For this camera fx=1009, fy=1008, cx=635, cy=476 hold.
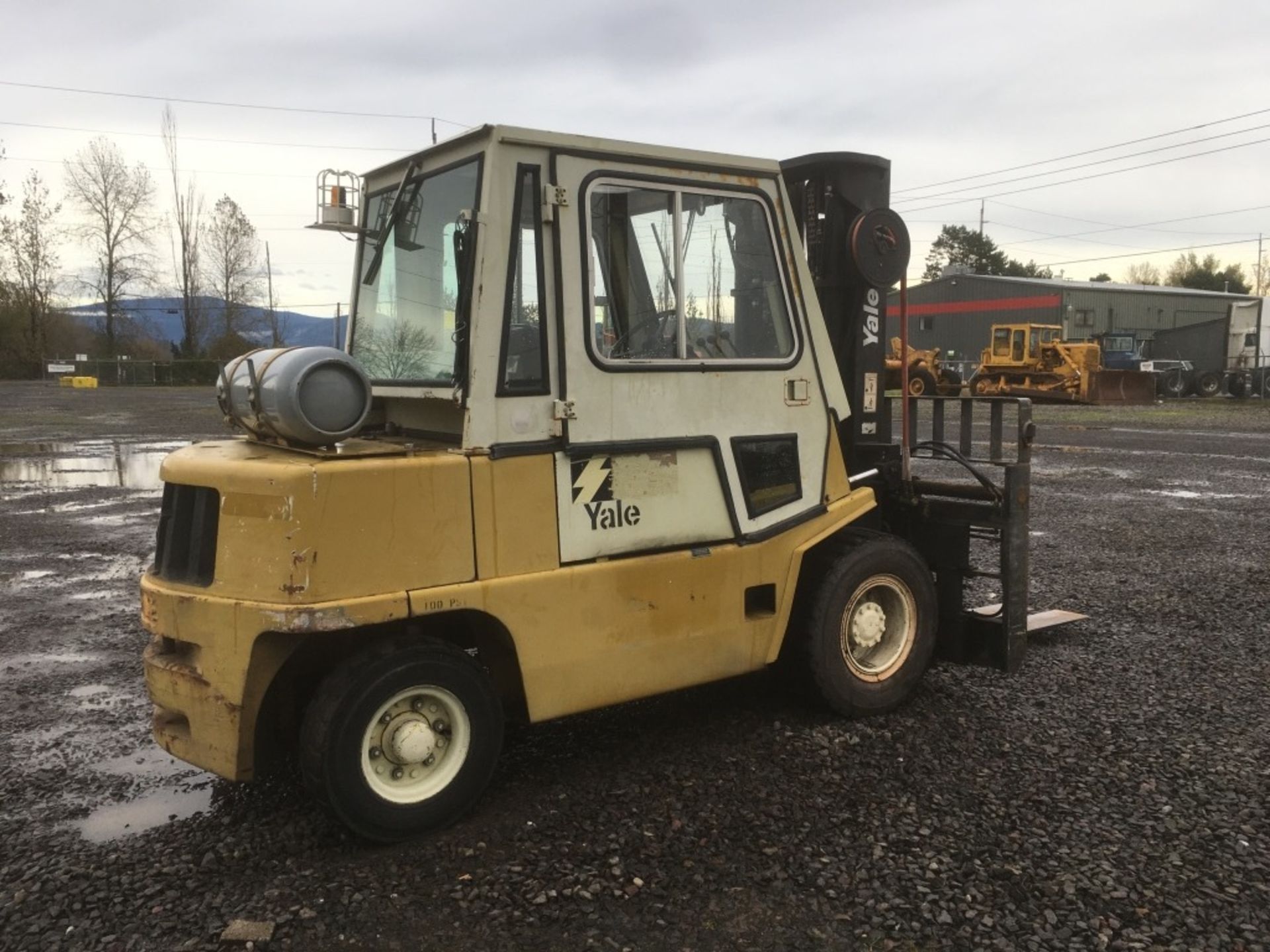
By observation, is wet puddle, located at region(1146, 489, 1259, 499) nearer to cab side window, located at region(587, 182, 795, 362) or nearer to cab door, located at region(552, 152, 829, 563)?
cab door, located at region(552, 152, 829, 563)

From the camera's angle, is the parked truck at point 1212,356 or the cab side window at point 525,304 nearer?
the cab side window at point 525,304

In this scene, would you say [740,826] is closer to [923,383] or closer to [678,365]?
[678,365]

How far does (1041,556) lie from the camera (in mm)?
9133

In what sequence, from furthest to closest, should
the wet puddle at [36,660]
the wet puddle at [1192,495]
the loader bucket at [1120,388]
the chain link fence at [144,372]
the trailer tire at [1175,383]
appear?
the chain link fence at [144,372]
the trailer tire at [1175,383]
the wet puddle at [1192,495]
the wet puddle at [36,660]
the loader bucket at [1120,388]

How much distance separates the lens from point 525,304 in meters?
3.90

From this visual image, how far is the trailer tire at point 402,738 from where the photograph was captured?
11.8 ft

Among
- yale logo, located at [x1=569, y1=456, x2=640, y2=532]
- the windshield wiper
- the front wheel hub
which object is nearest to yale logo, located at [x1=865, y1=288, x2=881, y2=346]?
the front wheel hub

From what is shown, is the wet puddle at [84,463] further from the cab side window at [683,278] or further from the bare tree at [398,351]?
the cab side window at [683,278]

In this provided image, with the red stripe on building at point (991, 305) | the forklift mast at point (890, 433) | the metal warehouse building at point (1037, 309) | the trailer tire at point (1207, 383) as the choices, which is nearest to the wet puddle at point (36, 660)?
the forklift mast at point (890, 433)

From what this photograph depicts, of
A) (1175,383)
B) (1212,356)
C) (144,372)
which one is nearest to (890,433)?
(1175,383)

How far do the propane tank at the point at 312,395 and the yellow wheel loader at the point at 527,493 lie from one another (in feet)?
0.04

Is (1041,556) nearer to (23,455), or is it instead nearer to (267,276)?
(23,455)

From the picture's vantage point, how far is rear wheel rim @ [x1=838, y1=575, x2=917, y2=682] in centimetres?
494

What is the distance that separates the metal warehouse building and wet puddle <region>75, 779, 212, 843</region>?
158ft
